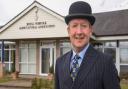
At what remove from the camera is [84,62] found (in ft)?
10.3

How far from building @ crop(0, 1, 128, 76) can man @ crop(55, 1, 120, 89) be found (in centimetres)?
1979

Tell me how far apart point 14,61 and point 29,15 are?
18.4 feet

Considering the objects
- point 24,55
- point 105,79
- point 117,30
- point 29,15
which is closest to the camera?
point 105,79

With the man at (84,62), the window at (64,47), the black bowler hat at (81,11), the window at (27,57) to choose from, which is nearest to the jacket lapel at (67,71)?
the man at (84,62)

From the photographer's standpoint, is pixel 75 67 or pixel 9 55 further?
pixel 9 55

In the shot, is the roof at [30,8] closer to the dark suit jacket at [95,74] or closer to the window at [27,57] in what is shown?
the window at [27,57]

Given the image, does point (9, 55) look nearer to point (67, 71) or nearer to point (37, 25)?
point (37, 25)

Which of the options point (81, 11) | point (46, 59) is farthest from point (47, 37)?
point (81, 11)

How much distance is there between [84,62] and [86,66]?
38mm

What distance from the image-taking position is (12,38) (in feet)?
86.6

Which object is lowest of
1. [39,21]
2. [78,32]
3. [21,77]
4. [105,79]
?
[21,77]

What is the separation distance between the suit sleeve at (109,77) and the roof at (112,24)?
66.4 feet

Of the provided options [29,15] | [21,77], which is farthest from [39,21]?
[21,77]

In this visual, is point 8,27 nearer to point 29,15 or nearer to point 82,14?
point 29,15
